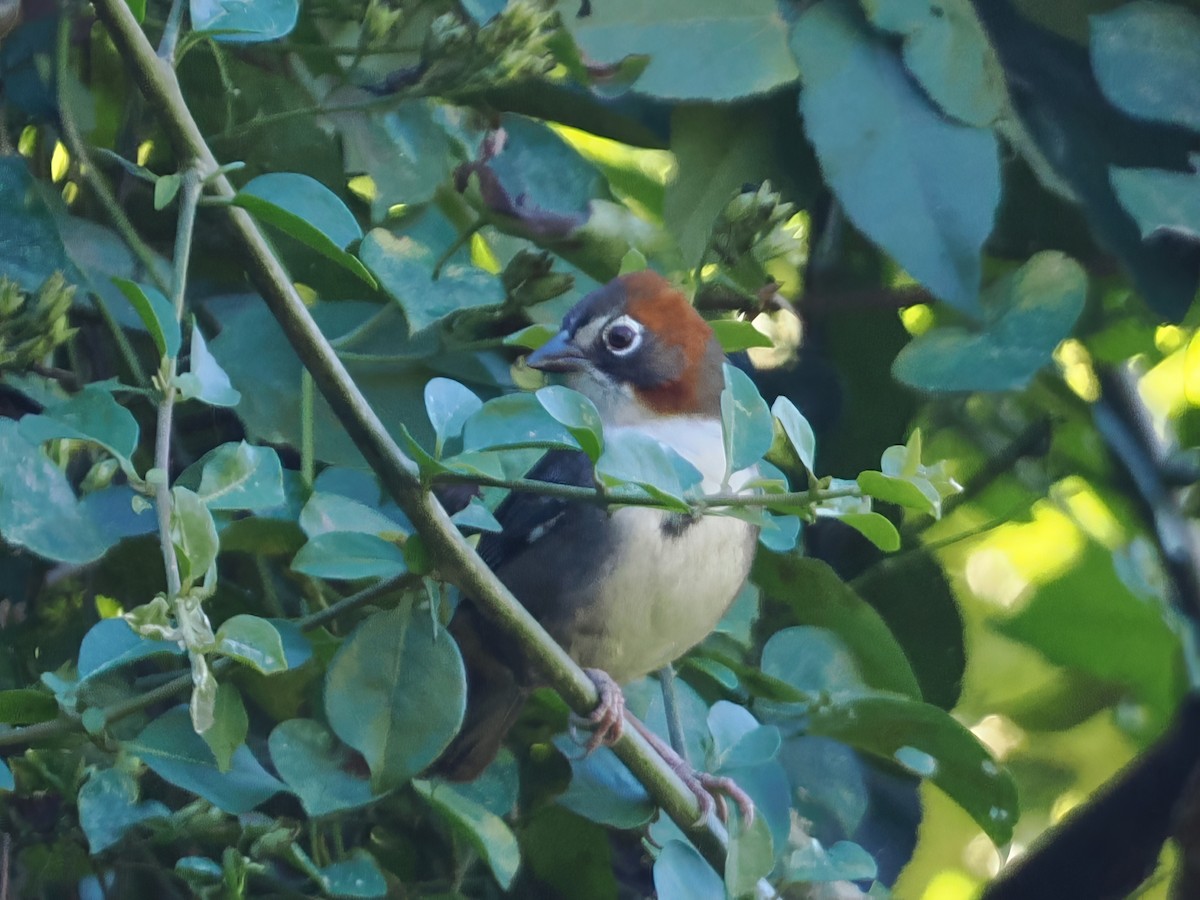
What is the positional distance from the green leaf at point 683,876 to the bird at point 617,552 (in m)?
0.10

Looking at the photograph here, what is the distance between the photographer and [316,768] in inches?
28.9

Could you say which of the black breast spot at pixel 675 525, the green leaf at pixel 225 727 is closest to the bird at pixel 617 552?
the black breast spot at pixel 675 525

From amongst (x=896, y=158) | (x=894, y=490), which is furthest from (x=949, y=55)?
(x=894, y=490)

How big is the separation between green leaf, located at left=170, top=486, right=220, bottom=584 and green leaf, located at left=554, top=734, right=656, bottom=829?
360 millimetres

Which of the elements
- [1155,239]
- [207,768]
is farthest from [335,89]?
[1155,239]

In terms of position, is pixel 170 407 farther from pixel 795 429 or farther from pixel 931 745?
pixel 931 745

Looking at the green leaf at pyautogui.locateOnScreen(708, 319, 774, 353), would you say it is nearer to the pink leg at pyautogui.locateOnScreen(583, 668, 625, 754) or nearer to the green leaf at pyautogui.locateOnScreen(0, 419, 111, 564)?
the pink leg at pyautogui.locateOnScreen(583, 668, 625, 754)

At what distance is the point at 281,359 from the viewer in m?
Answer: 0.88

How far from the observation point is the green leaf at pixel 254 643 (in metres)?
0.56

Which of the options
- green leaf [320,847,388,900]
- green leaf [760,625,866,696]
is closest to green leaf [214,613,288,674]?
green leaf [320,847,388,900]

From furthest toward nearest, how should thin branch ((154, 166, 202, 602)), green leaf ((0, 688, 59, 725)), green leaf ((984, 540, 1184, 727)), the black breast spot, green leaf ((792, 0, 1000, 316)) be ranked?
green leaf ((984, 540, 1184, 727))
the black breast spot
green leaf ((792, 0, 1000, 316))
green leaf ((0, 688, 59, 725))
thin branch ((154, 166, 202, 602))

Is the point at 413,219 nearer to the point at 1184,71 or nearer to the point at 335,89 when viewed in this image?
the point at 335,89

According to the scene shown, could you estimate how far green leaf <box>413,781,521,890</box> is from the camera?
75 cm

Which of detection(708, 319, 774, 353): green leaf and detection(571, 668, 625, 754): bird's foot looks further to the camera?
detection(708, 319, 774, 353): green leaf
